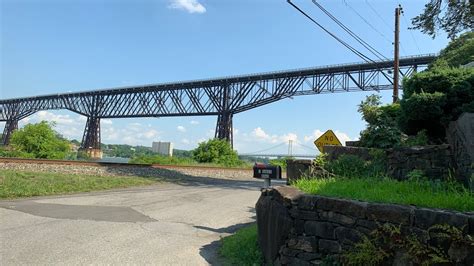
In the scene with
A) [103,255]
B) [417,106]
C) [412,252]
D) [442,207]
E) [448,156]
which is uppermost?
[417,106]

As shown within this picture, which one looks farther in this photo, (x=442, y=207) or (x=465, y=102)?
(x=465, y=102)

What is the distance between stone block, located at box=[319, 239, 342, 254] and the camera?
5842 millimetres

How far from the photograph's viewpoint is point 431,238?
4.77m

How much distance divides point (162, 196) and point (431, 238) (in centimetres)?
1425

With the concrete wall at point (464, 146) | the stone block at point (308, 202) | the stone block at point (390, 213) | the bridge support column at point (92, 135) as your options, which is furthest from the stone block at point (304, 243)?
the bridge support column at point (92, 135)

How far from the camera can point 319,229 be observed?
20.1ft

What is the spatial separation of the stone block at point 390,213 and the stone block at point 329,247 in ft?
2.14

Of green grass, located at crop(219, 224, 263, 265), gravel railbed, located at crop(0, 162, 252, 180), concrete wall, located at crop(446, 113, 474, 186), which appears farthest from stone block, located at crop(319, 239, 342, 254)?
gravel railbed, located at crop(0, 162, 252, 180)

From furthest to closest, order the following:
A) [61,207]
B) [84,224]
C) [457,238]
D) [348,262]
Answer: [61,207]
[84,224]
[348,262]
[457,238]

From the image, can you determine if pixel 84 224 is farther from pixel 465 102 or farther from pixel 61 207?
pixel 465 102

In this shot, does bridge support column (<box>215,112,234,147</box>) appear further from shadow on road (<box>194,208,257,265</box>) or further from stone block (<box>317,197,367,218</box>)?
stone block (<box>317,197,367,218</box>)

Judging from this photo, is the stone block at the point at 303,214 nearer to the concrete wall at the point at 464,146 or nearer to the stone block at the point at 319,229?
the stone block at the point at 319,229

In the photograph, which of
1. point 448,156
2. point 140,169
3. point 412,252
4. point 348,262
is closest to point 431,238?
point 412,252

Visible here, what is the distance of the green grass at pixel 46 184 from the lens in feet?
53.3
